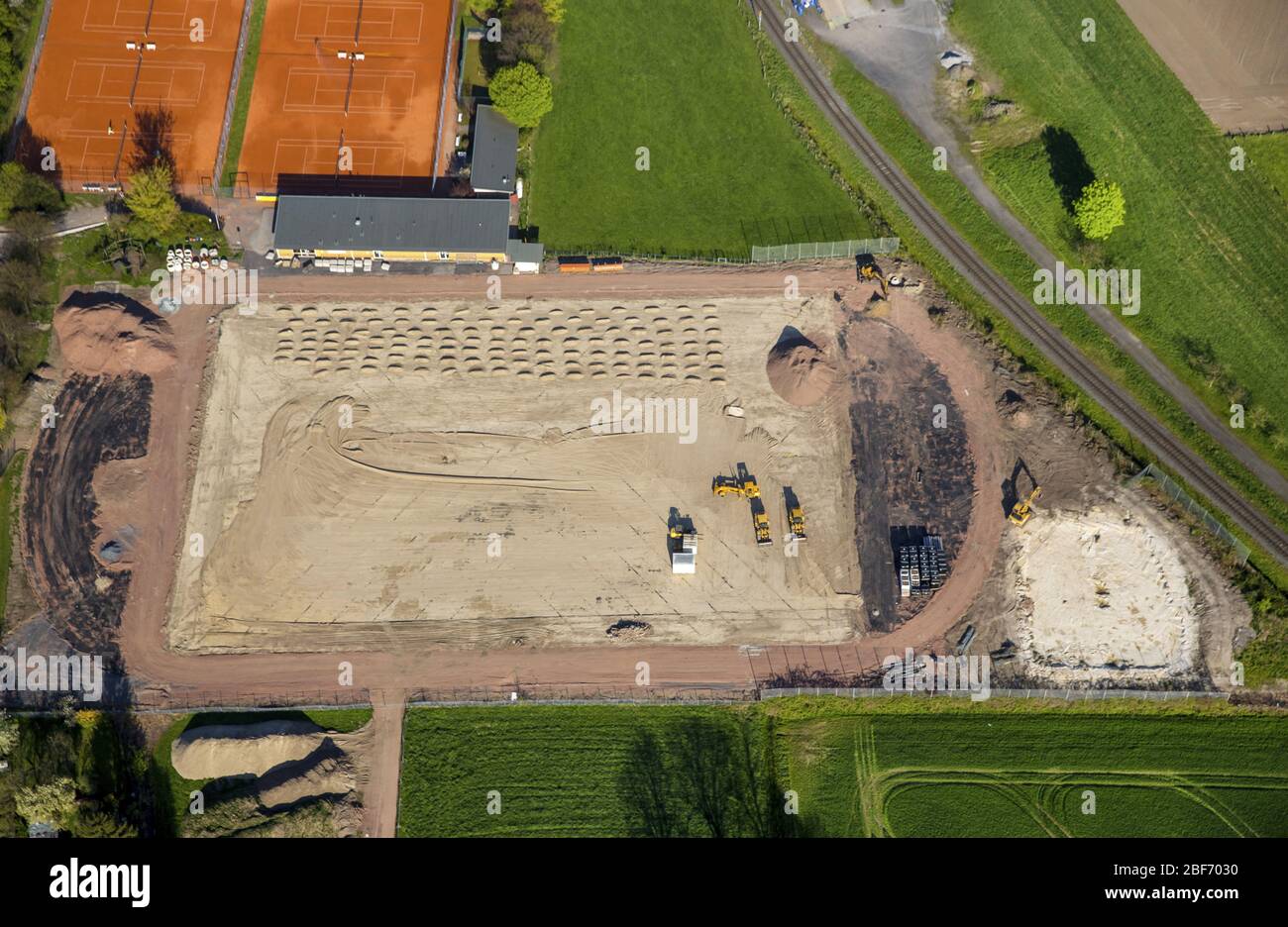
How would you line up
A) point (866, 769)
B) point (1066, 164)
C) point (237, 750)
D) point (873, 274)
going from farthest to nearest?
point (1066, 164) < point (873, 274) < point (866, 769) < point (237, 750)

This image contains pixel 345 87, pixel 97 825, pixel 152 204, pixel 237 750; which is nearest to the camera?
pixel 97 825

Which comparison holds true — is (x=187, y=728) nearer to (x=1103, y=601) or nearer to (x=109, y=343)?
(x=109, y=343)

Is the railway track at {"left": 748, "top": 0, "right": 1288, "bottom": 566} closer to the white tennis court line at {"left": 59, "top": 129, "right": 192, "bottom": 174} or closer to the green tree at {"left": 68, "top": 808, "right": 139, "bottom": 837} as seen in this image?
the white tennis court line at {"left": 59, "top": 129, "right": 192, "bottom": 174}

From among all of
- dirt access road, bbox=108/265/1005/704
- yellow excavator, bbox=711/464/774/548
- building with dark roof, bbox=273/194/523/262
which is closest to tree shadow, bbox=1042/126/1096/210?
dirt access road, bbox=108/265/1005/704

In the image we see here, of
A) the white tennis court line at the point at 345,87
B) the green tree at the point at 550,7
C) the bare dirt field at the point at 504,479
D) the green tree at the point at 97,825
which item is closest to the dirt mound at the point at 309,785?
the green tree at the point at 97,825

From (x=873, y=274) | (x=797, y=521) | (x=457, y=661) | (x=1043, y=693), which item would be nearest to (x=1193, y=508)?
(x=1043, y=693)
